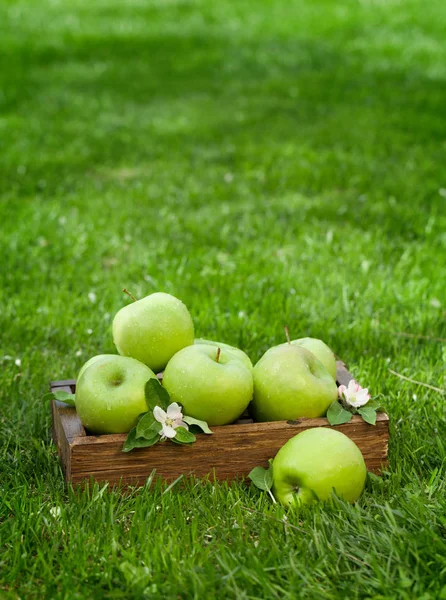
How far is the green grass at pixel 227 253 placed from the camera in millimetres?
2191

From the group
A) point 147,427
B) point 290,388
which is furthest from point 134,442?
point 290,388

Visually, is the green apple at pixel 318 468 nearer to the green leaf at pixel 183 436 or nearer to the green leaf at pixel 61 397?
the green leaf at pixel 183 436

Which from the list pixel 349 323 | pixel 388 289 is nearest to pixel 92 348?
pixel 349 323

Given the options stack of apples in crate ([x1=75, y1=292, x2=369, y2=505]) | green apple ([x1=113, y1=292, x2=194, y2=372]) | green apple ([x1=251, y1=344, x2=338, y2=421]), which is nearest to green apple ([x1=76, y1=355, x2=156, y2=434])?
stack of apples in crate ([x1=75, y1=292, x2=369, y2=505])

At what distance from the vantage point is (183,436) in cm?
248

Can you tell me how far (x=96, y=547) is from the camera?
2.22 meters

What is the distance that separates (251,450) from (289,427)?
128mm

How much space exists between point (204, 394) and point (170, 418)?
0.12 meters

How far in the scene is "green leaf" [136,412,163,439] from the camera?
97.3 inches

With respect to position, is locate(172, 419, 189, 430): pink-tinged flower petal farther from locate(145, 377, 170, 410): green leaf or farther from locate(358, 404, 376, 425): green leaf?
locate(358, 404, 376, 425): green leaf

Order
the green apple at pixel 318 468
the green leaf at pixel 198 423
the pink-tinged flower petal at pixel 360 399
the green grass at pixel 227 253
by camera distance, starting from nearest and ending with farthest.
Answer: the green grass at pixel 227 253 < the green apple at pixel 318 468 < the green leaf at pixel 198 423 < the pink-tinged flower petal at pixel 360 399

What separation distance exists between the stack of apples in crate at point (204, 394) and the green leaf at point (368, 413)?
4cm

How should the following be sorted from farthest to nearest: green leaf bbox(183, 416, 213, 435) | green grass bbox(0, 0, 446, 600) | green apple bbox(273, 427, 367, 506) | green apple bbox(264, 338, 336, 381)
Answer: green apple bbox(264, 338, 336, 381) < green leaf bbox(183, 416, 213, 435) < green apple bbox(273, 427, 367, 506) < green grass bbox(0, 0, 446, 600)

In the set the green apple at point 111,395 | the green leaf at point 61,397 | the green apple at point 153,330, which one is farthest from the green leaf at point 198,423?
the green leaf at point 61,397
